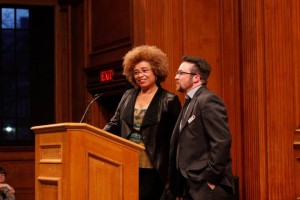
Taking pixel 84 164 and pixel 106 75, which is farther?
pixel 106 75

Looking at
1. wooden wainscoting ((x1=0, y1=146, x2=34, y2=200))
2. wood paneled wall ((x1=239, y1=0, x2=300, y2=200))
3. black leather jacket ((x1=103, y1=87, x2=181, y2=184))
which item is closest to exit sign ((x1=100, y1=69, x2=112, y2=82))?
wooden wainscoting ((x1=0, y1=146, x2=34, y2=200))

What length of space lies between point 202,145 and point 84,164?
0.72 metres

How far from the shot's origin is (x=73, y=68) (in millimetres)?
8945

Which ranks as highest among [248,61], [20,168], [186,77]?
[248,61]

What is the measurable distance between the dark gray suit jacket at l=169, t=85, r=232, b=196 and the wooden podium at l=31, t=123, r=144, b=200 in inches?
11.9

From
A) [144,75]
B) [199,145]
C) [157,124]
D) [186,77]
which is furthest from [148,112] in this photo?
[199,145]

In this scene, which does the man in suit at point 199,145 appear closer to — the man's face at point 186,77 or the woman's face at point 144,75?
the man's face at point 186,77

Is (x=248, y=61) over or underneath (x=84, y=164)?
over

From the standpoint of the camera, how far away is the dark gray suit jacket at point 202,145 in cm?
385

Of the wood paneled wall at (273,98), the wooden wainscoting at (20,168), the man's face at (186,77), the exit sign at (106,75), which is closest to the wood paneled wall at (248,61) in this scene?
the wood paneled wall at (273,98)

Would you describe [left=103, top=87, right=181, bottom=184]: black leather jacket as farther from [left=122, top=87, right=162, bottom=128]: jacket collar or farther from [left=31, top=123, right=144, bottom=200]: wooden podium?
[left=31, top=123, right=144, bottom=200]: wooden podium

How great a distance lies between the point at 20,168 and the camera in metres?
8.94

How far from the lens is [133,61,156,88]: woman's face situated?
463 cm

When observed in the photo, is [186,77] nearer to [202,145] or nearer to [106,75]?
[202,145]
